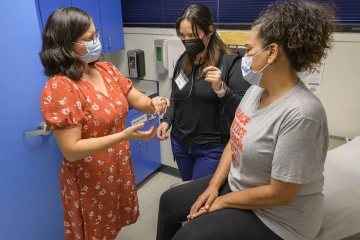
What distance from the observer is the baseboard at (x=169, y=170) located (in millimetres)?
Answer: 2838

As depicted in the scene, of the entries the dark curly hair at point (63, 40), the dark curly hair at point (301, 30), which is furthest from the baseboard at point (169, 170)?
the dark curly hair at point (301, 30)

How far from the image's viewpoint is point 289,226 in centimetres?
100

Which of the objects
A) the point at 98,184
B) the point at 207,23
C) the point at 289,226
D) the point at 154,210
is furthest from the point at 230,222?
the point at 154,210

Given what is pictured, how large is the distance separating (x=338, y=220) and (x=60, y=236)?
5.35ft

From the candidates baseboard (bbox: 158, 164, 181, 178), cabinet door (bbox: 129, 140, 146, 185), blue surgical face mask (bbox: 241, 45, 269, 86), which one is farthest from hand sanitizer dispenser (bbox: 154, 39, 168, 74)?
blue surgical face mask (bbox: 241, 45, 269, 86)

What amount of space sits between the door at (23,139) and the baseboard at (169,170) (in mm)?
1366

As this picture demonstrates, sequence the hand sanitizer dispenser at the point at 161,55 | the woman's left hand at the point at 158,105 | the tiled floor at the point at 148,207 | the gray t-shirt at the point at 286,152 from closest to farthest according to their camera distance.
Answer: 1. the gray t-shirt at the point at 286,152
2. the woman's left hand at the point at 158,105
3. the tiled floor at the point at 148,207
4. the hand sanitizer dispenser at the point at 161,55

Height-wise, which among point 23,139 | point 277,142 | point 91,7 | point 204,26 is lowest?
point 23,139

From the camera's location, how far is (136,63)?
2.49 meters

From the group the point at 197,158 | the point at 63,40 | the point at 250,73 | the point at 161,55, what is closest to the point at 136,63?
the point at 161,55

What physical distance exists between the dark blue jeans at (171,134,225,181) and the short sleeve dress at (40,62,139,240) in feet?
1.18

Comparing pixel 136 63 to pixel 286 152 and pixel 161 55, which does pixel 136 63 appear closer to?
pixel 161 55

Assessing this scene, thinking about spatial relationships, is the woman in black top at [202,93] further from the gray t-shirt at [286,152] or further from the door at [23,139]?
the door at [23,139]

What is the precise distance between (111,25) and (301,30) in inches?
69.2
